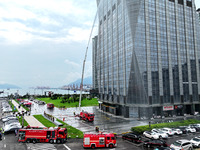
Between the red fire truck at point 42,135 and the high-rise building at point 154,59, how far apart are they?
33761mm

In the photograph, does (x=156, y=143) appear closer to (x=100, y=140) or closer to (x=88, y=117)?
(x=100, y=140)

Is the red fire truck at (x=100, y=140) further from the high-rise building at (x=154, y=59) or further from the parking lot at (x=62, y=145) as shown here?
the high-rise building at (x=154, y=59)

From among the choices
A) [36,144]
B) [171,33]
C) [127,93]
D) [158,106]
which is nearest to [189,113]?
[158,106]

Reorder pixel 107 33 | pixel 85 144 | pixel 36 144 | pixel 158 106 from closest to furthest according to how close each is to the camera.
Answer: pixel 85 144, pixel 36 144, pixel 158 106, pixel 107 33

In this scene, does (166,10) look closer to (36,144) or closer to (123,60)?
(123,60)

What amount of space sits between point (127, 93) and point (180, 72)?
83.0ft

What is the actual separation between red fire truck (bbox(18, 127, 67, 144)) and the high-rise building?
111 feet

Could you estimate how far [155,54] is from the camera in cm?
6206

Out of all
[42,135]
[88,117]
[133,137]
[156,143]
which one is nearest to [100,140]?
[133,137]

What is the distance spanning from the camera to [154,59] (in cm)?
6153

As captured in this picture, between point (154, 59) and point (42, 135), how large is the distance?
159 ft

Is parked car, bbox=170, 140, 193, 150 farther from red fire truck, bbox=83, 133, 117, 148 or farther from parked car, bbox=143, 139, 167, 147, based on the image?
red fire truck, bbox=83, 133, 117, 148

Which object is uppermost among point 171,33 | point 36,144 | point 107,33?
point 107,33

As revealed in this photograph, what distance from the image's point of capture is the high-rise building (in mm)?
59625
